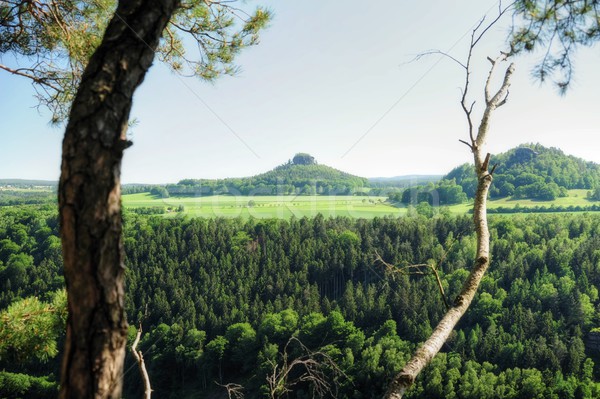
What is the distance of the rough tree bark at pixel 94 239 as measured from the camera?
1.83 metres

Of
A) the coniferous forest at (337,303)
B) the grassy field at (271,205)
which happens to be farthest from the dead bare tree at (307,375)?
the grassy field at (271,205)

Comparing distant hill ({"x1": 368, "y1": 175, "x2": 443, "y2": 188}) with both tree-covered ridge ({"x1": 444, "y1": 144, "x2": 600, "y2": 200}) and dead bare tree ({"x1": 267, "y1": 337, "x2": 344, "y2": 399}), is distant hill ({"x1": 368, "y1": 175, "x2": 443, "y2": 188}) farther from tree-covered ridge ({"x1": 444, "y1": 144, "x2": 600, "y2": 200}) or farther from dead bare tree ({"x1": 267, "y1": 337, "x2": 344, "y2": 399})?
dead bare tree ({"x1": 267, "y1": 337, "x2": 344, "y2": 399})

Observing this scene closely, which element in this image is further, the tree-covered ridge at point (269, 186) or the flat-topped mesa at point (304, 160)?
the flat-topped mesa at point (304, 160)

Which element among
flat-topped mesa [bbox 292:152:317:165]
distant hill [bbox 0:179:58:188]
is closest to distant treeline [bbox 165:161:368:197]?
flat-topped mesa [bbox 292:152:317:165]

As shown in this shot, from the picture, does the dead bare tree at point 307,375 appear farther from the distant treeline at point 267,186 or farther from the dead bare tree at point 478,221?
the distant treeline at point 267,186

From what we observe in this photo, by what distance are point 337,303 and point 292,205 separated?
5574 cm

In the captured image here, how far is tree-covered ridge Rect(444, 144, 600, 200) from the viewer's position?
11812 centimetres

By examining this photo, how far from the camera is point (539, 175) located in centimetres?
12400

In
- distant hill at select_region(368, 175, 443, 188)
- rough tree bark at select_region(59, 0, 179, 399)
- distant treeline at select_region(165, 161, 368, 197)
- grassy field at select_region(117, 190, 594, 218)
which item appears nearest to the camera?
rough tree bark at select_region(59, 0, 179, 399)

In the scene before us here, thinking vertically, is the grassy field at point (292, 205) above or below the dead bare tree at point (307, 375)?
below

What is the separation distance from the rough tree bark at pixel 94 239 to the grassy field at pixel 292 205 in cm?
9145

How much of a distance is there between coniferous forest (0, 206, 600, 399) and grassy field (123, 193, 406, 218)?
47.6 feet

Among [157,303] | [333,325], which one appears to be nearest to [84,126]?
[333,325]

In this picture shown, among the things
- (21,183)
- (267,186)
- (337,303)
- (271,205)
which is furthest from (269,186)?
(21,183)
